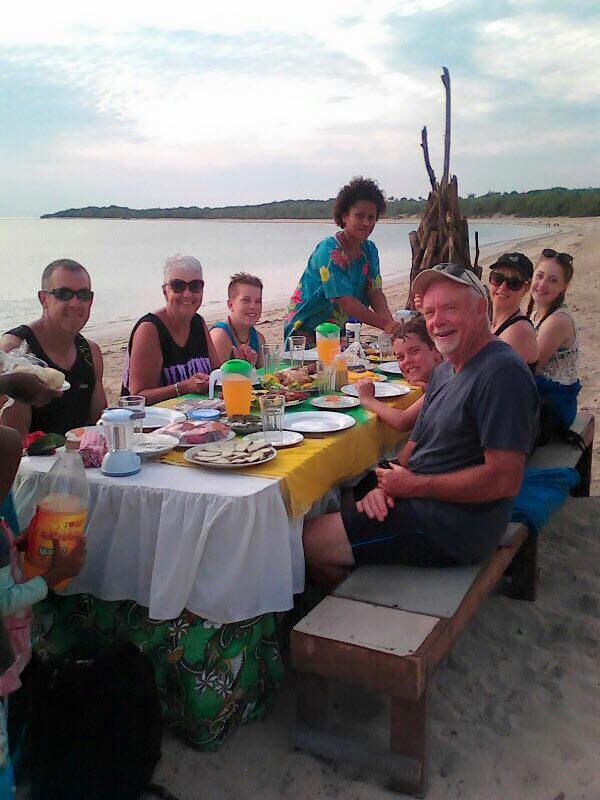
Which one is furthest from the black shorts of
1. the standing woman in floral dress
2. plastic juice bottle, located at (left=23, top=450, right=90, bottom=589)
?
the standing woman in floral dress

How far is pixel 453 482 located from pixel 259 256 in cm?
3642

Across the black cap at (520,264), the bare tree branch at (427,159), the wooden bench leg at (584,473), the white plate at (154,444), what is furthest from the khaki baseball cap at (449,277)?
the bare tree branch at (427,159)

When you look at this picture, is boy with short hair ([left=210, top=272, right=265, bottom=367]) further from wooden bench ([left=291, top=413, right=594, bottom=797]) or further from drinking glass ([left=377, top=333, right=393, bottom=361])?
wooden bench ([left=291, top=413, right=594, bottom=797])

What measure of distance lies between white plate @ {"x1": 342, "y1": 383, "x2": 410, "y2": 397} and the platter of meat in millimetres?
997

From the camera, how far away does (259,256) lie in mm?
37938

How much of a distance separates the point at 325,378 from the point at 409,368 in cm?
49

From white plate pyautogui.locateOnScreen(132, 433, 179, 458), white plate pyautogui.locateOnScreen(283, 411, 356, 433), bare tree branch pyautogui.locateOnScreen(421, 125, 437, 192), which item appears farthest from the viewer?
bare tree branch pyautogui.locateOnScreen(421, 125, 437, 192)

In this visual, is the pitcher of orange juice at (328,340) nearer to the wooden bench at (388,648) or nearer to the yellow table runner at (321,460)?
the yellow table runner at (321,460)

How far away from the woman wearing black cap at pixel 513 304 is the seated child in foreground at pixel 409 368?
1.55 feet

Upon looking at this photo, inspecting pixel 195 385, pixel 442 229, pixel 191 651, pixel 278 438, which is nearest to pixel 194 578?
pixel 191 651

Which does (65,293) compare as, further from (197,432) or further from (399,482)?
(399,482)

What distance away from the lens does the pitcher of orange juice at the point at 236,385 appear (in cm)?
Answer: 316

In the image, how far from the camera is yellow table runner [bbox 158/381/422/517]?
2.46m

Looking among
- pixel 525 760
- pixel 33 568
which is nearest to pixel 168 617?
pixel 33 568
